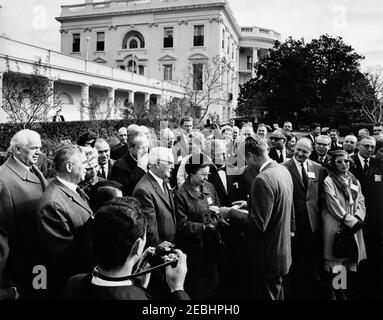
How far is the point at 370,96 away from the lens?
20.4m

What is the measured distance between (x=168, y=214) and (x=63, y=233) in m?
1.00

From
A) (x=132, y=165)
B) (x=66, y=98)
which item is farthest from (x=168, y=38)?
(x=132, y=165)

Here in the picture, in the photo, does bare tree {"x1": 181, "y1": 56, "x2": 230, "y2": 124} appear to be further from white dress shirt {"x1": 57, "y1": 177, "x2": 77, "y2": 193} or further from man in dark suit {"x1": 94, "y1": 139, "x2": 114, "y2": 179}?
white dress shirt {"x1": 57, "y1": 177, "x2": 77, "y2": 193}

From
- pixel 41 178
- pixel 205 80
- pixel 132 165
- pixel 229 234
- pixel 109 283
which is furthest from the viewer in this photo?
pixel 205 80

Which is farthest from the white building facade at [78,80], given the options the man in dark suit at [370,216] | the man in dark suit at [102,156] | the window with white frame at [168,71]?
the man in dark suit at [370,216]

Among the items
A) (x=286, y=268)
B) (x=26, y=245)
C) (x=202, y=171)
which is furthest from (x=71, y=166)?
(x=286, y=268)

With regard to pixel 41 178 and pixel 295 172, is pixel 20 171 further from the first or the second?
pixel 295 172

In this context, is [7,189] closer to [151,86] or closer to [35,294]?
[35,294]

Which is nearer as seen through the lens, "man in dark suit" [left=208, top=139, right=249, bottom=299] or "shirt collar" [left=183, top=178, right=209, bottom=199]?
"shirt collar" [left=183, top=178, right=209, bottom=199]

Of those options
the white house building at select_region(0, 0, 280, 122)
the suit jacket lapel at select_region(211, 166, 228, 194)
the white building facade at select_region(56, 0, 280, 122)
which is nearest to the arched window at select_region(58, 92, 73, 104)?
the white house building at select_region(0, 0, 280, 122)

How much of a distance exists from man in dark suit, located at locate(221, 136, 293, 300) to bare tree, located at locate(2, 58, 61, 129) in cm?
949

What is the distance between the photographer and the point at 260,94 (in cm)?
2472

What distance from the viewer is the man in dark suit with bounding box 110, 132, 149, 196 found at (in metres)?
4.49

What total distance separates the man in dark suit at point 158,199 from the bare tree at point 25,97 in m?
8.91
